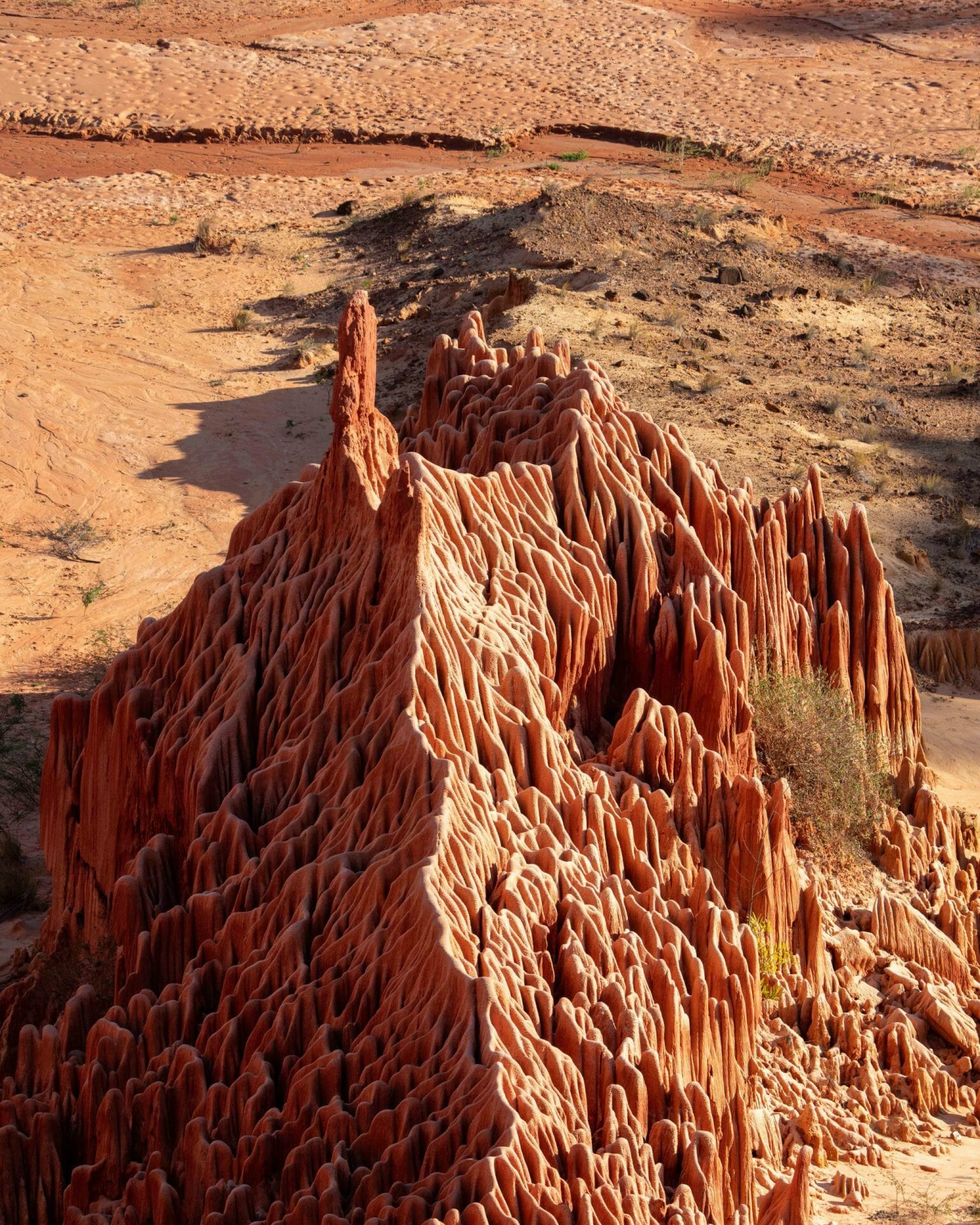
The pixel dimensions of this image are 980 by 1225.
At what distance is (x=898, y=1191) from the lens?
28.0 feet

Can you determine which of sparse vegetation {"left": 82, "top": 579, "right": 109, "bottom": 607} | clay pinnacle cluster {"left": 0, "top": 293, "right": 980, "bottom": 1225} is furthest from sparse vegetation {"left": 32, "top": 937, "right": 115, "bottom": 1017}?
sparse vegetation {"left": 82, "top": 579, "right": 109, "bottom": 607}

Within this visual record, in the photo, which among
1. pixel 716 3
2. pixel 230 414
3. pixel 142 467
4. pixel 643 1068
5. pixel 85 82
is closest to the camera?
pixel 643 1068

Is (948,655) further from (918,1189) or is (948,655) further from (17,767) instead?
(17,767)

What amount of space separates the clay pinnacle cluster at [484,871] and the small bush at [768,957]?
0.21 feet

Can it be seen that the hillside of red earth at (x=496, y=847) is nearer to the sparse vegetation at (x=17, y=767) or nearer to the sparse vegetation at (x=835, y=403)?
the sparse vegetation at (x=17, y=767)

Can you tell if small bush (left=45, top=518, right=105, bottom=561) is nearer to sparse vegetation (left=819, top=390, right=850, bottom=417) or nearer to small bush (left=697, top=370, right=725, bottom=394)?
small bush (left=697, top=370, right=725, bottom=394)

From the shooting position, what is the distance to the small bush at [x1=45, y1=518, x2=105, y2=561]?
20578 millimetres

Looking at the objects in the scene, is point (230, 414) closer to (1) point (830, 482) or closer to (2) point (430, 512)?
(1) point (830, 482)

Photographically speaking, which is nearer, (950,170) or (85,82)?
(950,170)

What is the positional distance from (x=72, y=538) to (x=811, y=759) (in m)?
13.4

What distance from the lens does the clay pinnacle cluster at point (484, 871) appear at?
6922mm

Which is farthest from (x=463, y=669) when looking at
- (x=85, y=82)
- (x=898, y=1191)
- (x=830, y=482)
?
(x=85, y=82)

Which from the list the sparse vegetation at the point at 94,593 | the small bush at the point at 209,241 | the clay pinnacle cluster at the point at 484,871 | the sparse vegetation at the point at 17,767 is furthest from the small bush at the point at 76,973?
the small bush at the point at 209,241

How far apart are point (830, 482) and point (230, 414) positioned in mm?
10017
